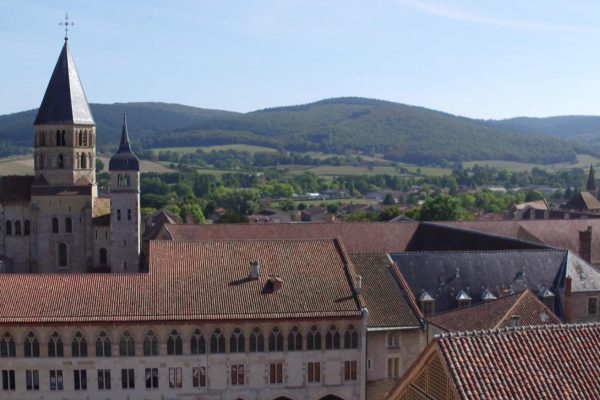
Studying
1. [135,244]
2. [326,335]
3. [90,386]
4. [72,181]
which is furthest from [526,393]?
[72,181]

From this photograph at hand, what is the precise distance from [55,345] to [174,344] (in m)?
6.66

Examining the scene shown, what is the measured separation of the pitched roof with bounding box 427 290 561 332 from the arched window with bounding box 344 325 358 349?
5133 millimetres

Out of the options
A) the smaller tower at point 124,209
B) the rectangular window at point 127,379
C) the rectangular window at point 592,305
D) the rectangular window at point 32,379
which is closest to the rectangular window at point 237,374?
the rectangular window at point 127,379

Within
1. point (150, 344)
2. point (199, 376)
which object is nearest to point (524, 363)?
point (199, 376)

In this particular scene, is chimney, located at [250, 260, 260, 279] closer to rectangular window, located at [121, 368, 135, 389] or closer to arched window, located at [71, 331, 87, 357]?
rectangular window, located at [121, 368, 135, 389]

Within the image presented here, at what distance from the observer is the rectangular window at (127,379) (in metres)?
45.2

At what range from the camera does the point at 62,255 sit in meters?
70.8

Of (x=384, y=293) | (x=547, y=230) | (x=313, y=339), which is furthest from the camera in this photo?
(x=547, y=230)

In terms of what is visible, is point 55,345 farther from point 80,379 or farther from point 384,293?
point 384,293

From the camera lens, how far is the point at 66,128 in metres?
70.6

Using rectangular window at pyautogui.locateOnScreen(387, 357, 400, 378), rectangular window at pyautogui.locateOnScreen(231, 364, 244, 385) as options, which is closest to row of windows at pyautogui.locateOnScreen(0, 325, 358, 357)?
rectangular window at pyautogui.locateOnScreen(231, 364, 244, 385)

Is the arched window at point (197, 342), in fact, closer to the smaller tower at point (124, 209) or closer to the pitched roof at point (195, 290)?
the pitched roof at point (195, 290)

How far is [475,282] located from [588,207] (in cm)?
8238

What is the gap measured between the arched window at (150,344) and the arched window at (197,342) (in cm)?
205
